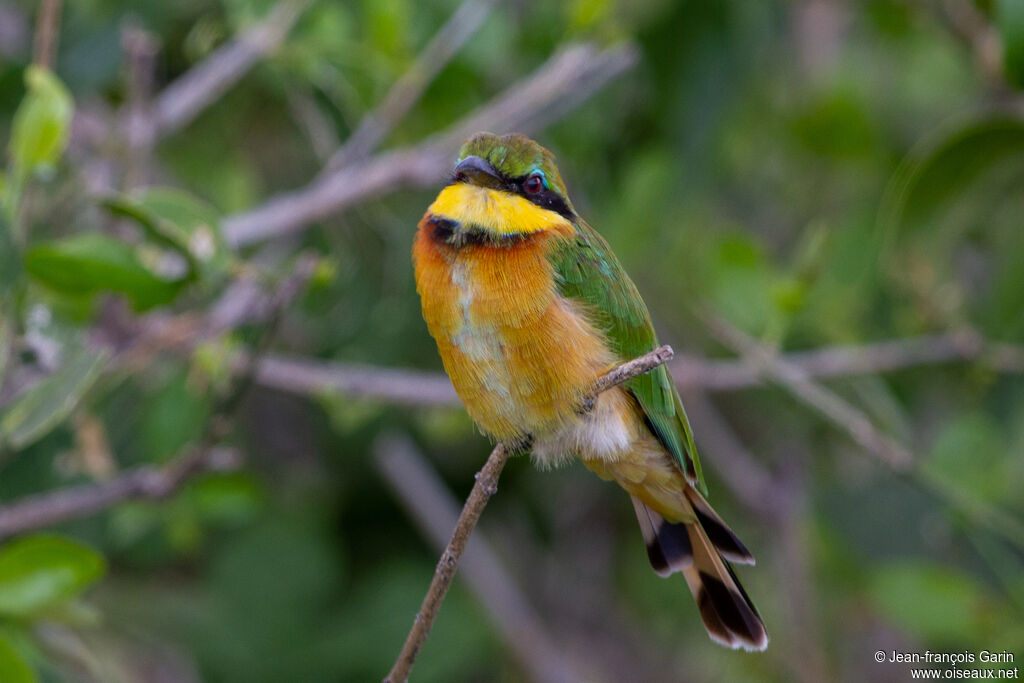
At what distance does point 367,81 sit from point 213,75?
41cm

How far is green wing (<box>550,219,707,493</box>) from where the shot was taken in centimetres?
201

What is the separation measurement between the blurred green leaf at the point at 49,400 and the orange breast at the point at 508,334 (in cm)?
63

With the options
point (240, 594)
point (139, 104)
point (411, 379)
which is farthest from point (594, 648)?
point (139, 104)

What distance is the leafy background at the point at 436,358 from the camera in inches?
89.5

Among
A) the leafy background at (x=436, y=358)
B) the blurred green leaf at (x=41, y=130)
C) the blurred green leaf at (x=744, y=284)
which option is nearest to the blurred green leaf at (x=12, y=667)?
the leafy background at (x=436, y=358)

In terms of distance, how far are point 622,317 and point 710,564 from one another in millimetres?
547

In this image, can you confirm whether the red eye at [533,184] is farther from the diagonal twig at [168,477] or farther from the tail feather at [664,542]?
the tail feather at [664,542]

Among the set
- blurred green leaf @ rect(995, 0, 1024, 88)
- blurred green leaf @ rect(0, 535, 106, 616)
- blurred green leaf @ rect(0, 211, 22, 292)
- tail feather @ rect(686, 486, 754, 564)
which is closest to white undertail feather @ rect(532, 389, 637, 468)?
tail feather @ rect(686, 486, 754, 564)

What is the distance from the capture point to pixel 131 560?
350 cm

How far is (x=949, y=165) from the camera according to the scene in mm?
2584

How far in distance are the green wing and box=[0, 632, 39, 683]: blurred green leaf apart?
1.13 meters

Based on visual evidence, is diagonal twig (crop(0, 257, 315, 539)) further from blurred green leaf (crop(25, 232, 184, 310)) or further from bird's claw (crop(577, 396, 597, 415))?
bird's claw (crop(577, 396, 597, 415))

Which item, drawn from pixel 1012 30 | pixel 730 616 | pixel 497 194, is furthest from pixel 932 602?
pixel 497 194

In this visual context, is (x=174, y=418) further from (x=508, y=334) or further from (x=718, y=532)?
(x=718, y=532)
